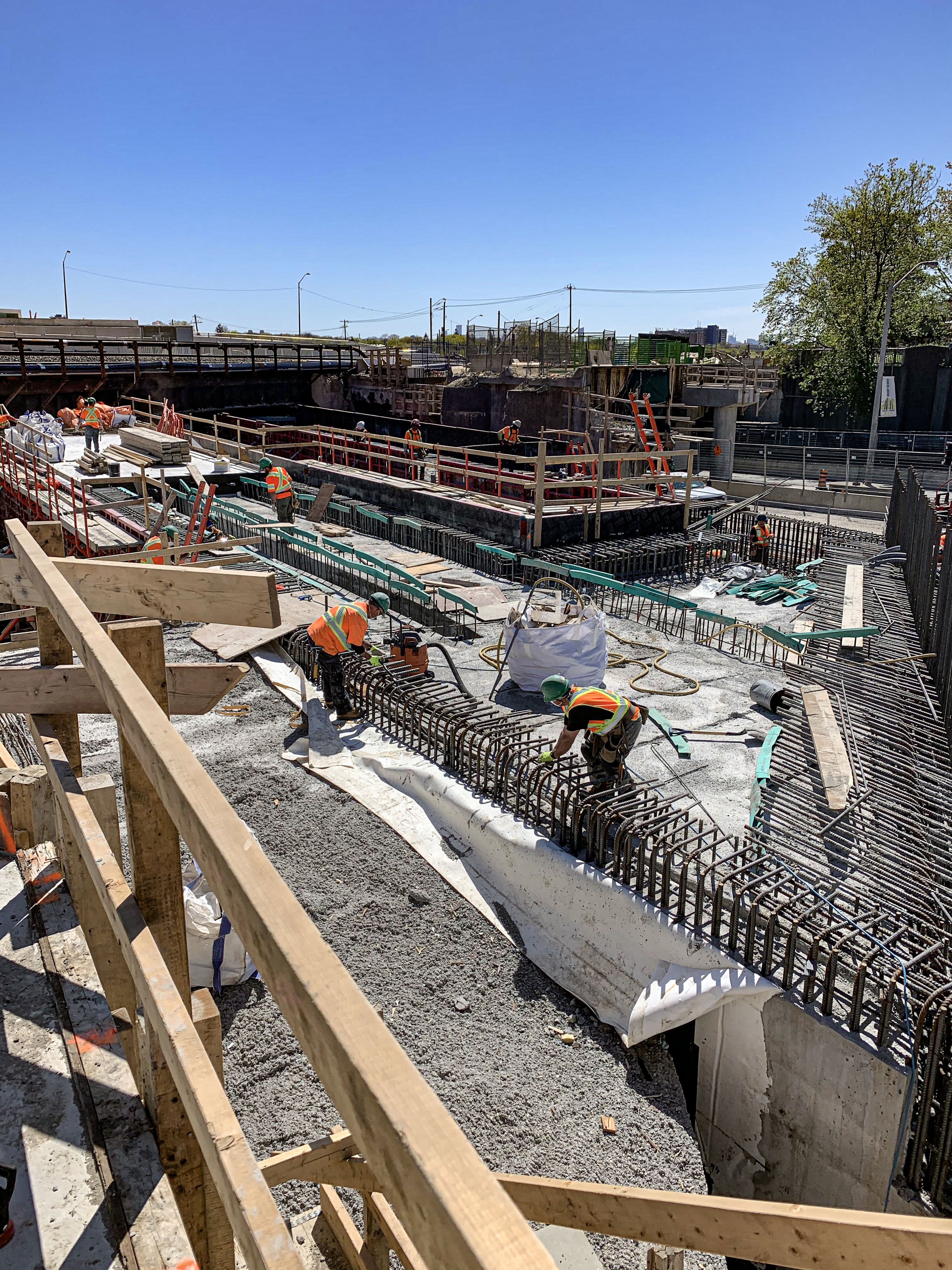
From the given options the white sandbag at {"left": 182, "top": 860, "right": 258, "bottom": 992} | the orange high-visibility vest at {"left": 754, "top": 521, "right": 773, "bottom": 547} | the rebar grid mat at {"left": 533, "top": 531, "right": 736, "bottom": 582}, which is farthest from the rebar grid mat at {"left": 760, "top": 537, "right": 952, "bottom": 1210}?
the orange high-visibility vest at {"left": 754, "top": 521, "right": 773, "bottom": 547}

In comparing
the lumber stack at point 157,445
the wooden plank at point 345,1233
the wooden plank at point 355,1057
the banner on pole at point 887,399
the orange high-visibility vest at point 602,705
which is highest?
the banner on pole at point 887,399

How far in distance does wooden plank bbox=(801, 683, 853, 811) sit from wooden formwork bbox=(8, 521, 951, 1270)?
5107 millimetres

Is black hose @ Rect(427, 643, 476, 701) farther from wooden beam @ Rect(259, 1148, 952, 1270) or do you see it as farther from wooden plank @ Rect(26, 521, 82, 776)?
wooden beam @ Rect(259, 1148, 952, 1270)

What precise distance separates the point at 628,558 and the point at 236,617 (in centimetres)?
1330

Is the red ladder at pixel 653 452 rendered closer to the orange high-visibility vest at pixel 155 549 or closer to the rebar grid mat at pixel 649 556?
the rebar grid mat at pixel 649 556

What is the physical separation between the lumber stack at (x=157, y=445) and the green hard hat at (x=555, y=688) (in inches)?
539

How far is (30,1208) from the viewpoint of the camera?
304 centimetres

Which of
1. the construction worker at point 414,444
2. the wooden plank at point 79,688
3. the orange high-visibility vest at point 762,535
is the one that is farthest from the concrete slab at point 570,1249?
the construction worker at point 414,444

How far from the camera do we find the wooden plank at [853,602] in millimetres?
12109

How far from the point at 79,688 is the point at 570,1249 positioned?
407 cm

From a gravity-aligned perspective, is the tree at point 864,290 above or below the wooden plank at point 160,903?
above

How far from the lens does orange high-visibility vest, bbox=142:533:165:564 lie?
1223 centimetres

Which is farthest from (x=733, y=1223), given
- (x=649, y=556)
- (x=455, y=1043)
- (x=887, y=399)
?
(x=887, y=399)

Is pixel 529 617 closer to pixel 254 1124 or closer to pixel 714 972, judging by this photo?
pixel 714 972
